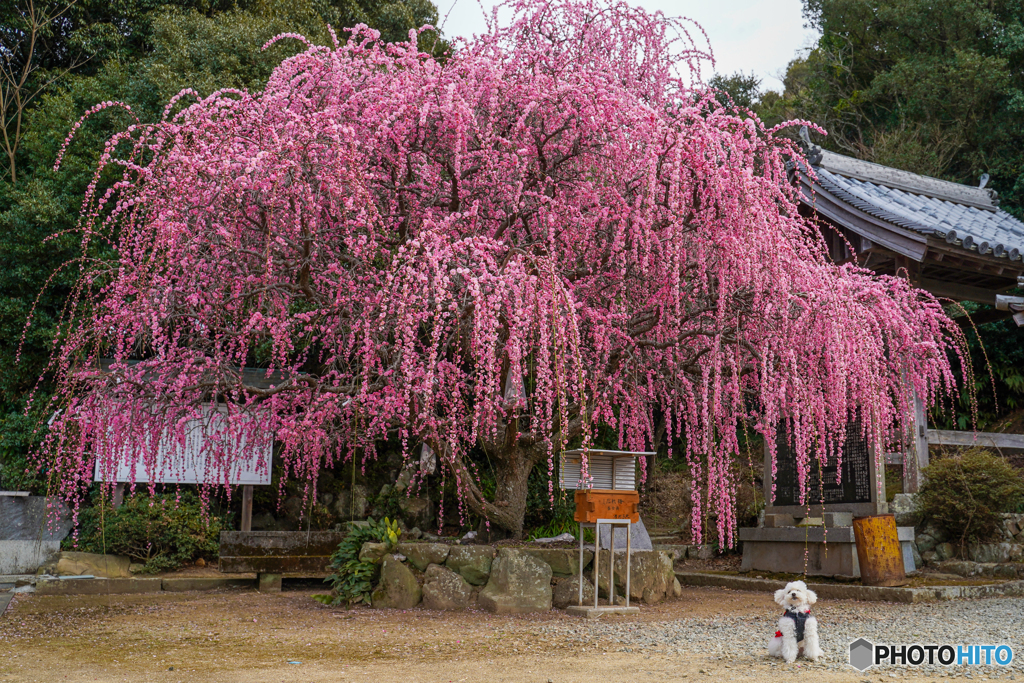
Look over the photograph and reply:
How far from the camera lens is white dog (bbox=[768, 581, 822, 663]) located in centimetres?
463

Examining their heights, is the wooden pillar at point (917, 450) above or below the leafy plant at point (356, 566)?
above

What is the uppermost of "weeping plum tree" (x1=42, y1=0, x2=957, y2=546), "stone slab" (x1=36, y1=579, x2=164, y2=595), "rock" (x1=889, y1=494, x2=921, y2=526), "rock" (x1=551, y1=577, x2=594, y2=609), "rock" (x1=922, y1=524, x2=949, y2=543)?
"weeping plum tree" (x1=42, y1=0, x2=957, y2=546)

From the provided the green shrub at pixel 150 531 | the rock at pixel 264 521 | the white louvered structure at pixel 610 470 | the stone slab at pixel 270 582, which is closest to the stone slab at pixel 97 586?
the green shrub at pixel 150 531

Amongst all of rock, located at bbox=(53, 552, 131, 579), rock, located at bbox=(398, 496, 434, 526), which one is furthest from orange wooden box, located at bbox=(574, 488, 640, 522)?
rock, located at bbox=(53, 552, 131, 579)

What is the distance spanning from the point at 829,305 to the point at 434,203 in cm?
337

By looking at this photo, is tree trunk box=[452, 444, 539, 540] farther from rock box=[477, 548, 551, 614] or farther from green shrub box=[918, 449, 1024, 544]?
green shrub box=[918, 449, 1024, 544]

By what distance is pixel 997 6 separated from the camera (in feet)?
54.8

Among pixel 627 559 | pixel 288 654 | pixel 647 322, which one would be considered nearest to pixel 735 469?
pixel 627 559

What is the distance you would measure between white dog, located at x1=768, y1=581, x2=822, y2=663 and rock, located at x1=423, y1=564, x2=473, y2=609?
10.4 ft

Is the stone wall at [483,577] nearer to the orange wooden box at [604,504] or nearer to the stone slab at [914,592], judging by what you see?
the orange wooden box at [604,504]

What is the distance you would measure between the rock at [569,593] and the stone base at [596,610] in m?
0.13

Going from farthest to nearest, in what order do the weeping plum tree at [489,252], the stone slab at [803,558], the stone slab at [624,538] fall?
the stone slab at [803,558] → the stone slab at [624,538] → the weeping plum tree at [489,252]

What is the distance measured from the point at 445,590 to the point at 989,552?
252 inches

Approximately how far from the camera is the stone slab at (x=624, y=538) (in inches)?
318
